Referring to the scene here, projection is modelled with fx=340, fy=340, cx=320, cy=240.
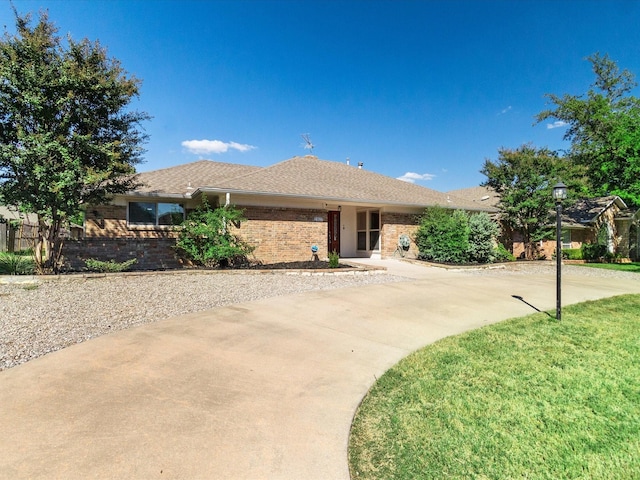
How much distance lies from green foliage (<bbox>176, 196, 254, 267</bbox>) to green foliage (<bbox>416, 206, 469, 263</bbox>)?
7.65 meters

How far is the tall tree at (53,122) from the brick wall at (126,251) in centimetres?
264

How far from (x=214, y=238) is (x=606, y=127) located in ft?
81.5

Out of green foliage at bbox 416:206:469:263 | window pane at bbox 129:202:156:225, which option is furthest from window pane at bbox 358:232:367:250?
window pane at bbox 129:202:156:225

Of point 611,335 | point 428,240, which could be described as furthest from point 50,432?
point 428,240

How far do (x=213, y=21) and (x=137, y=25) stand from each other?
2448 mm

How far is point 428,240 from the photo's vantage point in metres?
14.7

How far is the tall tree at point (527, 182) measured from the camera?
1617 cm

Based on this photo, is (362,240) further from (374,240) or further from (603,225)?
(603,225)

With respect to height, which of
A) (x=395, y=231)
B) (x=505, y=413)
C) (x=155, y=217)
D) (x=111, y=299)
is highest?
(x=155, y=217)

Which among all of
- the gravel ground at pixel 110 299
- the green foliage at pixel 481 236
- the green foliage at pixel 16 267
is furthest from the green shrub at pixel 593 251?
the green foliage at pixel 16 267

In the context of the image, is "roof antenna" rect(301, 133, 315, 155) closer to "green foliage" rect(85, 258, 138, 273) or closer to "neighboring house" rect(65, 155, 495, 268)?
"neighboring house" rect(65, 155, 495, 268)

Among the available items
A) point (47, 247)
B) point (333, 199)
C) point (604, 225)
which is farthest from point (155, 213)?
point (604, 225)

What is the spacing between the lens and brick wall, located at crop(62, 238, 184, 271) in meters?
12.0

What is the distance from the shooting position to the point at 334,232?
52.5ft
